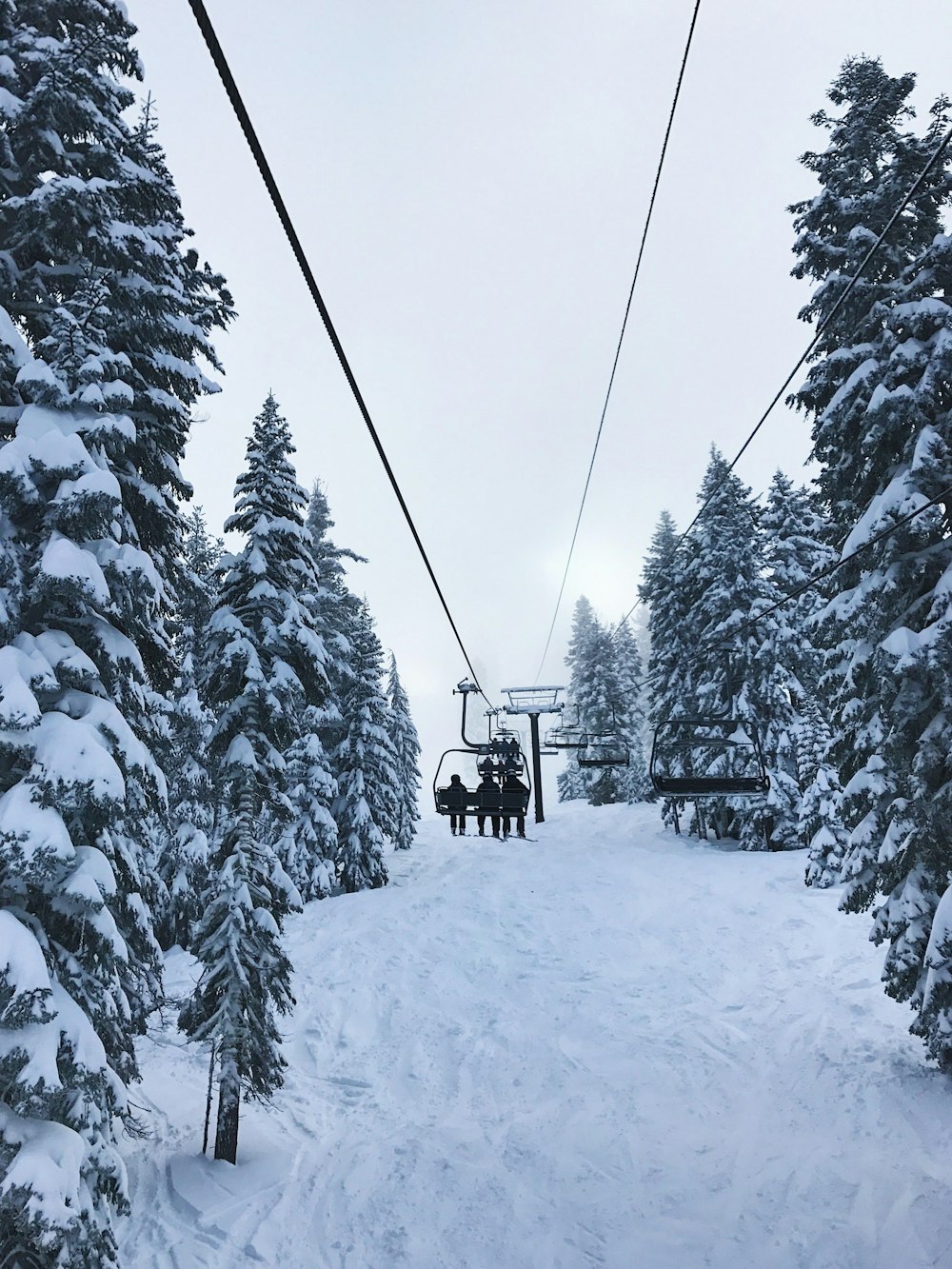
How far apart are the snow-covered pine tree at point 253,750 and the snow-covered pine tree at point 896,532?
9.39m

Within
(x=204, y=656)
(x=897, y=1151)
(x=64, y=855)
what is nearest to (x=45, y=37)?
(x=204, y=656)

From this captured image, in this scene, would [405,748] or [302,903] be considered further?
[405,748]

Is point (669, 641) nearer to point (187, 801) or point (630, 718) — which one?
point (630, 718)

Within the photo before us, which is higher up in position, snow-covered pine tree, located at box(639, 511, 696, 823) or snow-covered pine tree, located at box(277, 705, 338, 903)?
snow-covered pine tree, located at box(639, 511, 696, 823)

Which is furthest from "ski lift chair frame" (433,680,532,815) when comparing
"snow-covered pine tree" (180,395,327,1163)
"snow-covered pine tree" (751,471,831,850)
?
"snow-covered pine tree" (751,471,831,850)

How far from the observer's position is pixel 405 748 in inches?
1551

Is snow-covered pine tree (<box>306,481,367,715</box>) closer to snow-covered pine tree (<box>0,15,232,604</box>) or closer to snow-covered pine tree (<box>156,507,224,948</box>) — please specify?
snow-covered pine tree (<box>156,507,224,948</box>)

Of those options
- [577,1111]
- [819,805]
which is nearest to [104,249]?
[577,1111]

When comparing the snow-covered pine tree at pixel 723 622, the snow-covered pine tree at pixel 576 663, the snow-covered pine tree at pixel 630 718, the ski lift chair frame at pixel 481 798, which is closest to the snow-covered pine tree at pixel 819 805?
the snow-covered pine tree at pixel 723 622

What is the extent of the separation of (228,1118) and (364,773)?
18067 mm

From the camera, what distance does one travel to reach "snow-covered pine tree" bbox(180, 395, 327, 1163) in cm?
1099

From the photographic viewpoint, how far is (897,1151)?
9.36 meters

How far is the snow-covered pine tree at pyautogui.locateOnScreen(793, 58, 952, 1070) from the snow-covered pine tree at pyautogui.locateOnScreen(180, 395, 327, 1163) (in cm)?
939

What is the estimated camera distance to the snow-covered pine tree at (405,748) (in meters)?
37.0
